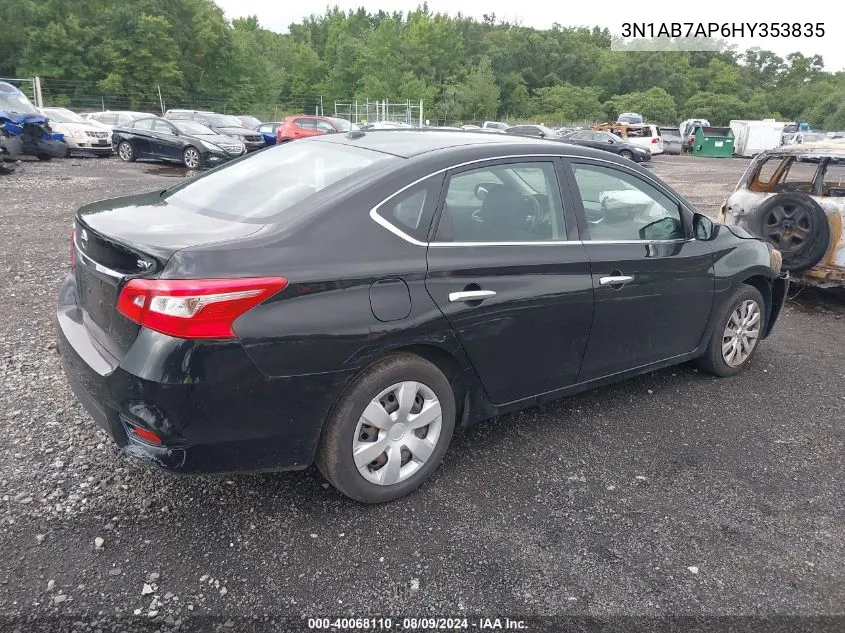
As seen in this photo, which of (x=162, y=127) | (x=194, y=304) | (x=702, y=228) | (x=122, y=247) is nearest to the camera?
(x=194, y=304)

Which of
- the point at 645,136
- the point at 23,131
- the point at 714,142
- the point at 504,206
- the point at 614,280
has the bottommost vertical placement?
the point at 714,142

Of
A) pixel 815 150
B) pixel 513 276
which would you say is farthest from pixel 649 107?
pixel 513 276

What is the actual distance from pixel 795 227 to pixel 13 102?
55.5 feet

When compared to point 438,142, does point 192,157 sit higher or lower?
lower

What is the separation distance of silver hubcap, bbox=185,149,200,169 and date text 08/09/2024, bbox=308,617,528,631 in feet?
54.9

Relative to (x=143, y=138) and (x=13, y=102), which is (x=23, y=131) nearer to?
(x=13, y=102)

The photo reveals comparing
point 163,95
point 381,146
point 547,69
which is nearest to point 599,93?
point 547,69

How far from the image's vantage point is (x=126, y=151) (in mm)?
18703

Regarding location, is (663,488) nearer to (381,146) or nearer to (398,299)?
(398,299)

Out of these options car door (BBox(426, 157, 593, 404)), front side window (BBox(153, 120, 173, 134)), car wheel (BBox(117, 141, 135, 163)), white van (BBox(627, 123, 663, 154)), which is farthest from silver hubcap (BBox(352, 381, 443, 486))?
white van (BBox(627, 123, 663, 154))

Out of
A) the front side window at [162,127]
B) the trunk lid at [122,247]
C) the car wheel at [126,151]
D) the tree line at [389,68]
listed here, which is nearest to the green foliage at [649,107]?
the tree line at [389,68]

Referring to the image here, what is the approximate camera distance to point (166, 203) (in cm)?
321

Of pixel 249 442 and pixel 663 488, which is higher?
pixel 249 442

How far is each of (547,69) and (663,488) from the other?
91.2m
